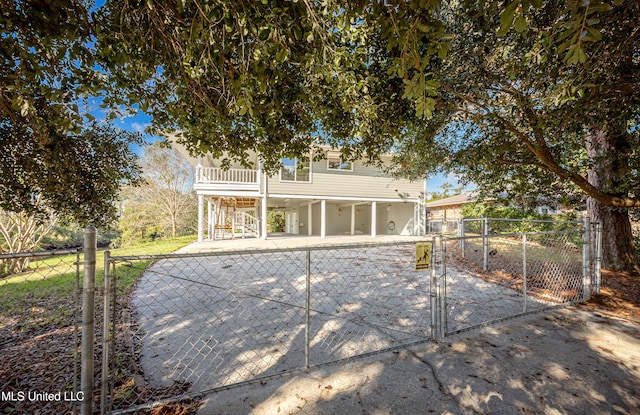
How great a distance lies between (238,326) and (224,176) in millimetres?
10500

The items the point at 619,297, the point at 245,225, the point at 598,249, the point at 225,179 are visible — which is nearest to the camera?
the point at 598,249

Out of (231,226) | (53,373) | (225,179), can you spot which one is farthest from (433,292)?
(231,226)

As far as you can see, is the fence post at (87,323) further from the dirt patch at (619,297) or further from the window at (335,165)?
the window at (335,165)

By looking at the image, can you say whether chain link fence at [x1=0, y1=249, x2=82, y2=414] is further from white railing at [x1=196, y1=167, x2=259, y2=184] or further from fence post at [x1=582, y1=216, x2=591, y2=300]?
white railing at [x1=196, y1=167, x2=259, y2=184]

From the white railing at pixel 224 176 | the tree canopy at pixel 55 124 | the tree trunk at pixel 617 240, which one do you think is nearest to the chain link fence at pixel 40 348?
the tree canopy at pixel 55 124

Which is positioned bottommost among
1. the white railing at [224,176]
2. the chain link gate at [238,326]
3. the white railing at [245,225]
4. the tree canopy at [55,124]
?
the chain link gate at [238,326]

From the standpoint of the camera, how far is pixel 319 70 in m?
2.24

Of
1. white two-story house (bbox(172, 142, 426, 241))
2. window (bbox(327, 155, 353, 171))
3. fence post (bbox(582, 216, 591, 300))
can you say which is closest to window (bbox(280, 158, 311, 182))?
white two-story house (bbox(172, 142, 426, 241))

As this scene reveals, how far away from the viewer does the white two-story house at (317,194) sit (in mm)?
12594

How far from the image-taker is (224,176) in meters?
12.7

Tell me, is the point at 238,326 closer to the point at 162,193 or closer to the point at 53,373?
the point at 53,373

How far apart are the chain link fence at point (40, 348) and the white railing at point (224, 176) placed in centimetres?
792

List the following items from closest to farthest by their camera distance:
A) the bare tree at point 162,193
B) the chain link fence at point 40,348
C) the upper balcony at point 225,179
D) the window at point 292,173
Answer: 1. the chain link fence at point 40,348
2. the upper balcony at point 225,179
3. the window at point 292,173
4. the bare tree at point 162,193

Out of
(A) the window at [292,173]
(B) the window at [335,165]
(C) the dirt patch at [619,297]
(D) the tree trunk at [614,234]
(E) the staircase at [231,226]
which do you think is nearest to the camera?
(C) the dirt patch at [619,297]
